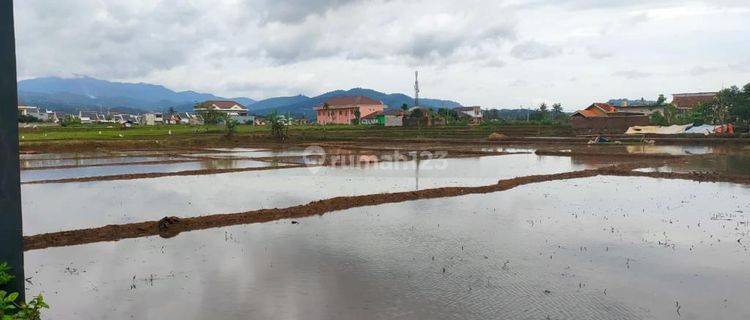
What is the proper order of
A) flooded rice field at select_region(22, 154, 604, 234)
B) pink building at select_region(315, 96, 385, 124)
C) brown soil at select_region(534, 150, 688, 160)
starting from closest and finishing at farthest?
flooded rice field at select_region(22, 154, 604, 234), brown soil at select_region(534, 150, 688, 160), pink building at select_region(315, 96, 385, 124)

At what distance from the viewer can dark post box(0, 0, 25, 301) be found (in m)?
2.96

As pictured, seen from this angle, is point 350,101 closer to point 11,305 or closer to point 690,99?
point 690,99

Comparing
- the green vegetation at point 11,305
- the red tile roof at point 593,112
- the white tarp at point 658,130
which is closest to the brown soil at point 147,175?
the green vegetation at point 11,305

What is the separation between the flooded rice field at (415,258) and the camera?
6023mm

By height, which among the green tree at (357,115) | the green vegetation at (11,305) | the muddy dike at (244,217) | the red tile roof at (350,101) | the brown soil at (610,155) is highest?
the red tile roof at (350,101)

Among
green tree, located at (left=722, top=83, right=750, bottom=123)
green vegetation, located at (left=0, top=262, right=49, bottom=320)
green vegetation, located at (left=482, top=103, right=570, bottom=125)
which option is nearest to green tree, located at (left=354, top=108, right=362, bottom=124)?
green vegetation, located at (left=482, top=103, right=570, bottom=125)

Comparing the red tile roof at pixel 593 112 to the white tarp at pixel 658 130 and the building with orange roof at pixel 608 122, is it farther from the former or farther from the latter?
the white tarp at pixel 658 130

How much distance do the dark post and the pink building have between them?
87.1 meters

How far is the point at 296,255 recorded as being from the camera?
8227mm

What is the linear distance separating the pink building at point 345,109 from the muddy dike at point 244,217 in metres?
74.9

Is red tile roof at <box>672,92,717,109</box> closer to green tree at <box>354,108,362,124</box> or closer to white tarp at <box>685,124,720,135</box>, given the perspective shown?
white tarp at <box>685,124,720,135</box>

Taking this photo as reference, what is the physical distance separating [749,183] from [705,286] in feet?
41.2

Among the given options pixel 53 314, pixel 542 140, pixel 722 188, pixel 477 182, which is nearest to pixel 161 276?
pixel 53 314

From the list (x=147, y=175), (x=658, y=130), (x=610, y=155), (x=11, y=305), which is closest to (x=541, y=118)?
(x=658, y=130)
